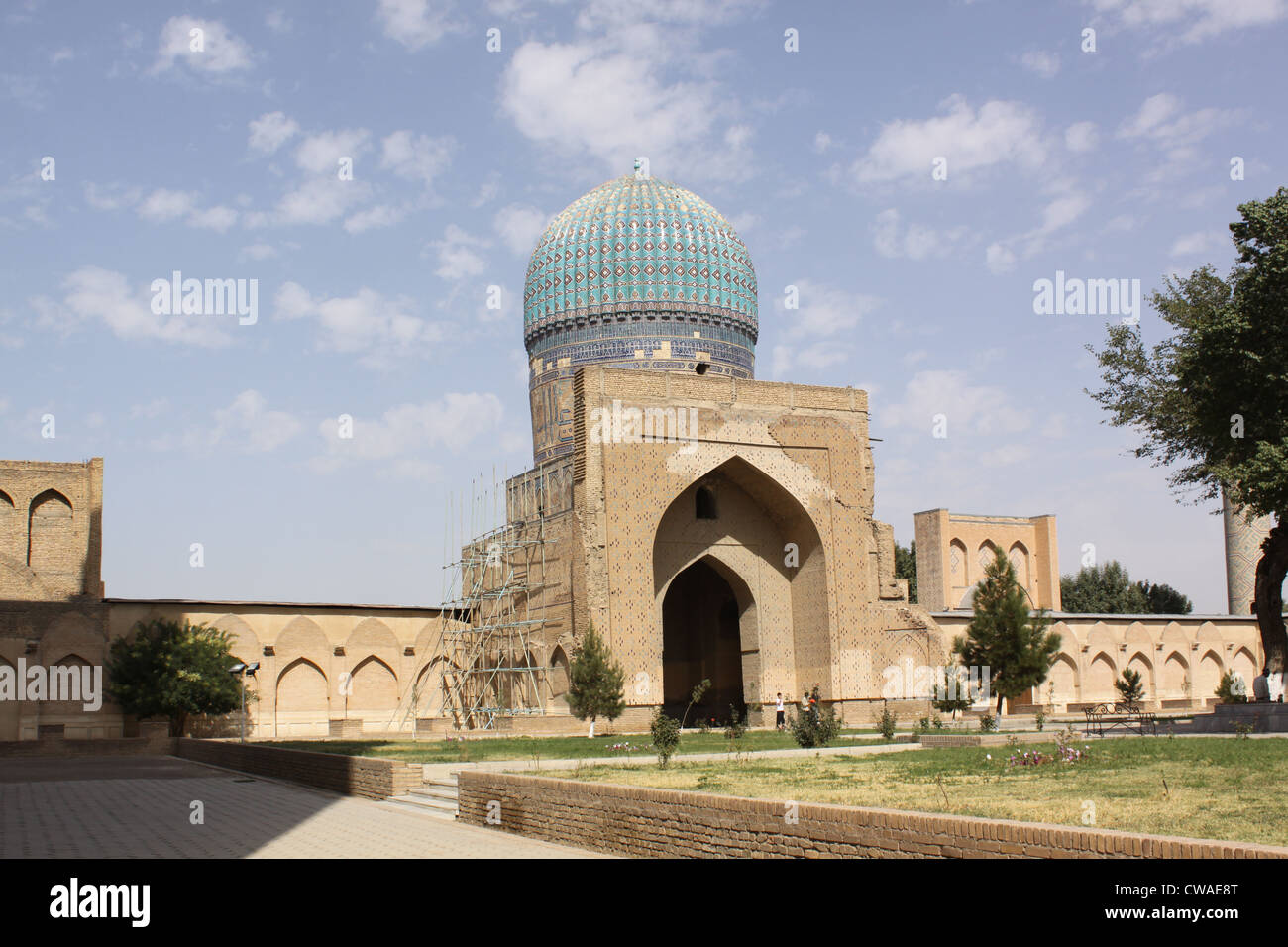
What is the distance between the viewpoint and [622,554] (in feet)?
75.7

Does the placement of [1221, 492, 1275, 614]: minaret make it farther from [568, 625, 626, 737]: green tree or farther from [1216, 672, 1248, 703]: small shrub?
[568, 625, 626, 737]: green tree

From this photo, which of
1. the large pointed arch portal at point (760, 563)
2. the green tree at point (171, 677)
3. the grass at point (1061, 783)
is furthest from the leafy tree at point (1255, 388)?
the green tree at point (171, 677)

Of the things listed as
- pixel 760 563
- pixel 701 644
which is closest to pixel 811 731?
pixel 760 563

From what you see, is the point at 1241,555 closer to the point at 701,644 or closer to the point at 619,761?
the point at 701,644

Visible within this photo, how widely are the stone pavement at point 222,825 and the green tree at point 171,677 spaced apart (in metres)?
8.19

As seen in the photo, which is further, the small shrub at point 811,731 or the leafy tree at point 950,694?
the leafy tree at point 950,694

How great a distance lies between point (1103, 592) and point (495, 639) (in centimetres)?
2686

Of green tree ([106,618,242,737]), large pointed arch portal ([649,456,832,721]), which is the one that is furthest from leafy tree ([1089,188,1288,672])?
green tree ([106,618,242,737])

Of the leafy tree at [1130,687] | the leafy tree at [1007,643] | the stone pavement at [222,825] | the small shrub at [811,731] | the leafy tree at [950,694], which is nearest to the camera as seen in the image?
the stone pavement at [222,825]

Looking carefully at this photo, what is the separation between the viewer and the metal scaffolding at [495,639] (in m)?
25.1

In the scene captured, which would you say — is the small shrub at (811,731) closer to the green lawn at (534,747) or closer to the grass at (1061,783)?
the green lawn at (534,747)

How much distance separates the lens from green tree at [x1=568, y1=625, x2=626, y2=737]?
69.1ft

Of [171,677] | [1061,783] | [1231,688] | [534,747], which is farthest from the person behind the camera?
[1231,688]
